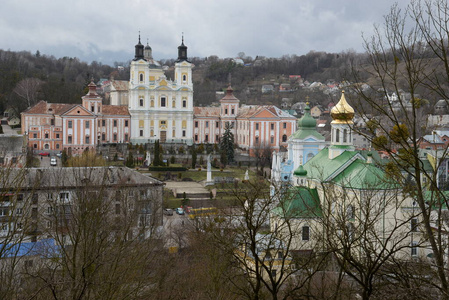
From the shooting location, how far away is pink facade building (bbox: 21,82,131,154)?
44.4m

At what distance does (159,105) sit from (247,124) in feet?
27.5

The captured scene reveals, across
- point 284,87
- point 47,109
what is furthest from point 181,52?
point 284,87

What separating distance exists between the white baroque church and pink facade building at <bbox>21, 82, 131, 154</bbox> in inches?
50.0

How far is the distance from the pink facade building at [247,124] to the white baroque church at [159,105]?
1.70 metres

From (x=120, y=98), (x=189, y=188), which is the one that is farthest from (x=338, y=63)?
(x=189, y=188)

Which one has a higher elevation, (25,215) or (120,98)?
(120,98)

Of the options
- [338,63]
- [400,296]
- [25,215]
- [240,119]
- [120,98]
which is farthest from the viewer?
[338,63]

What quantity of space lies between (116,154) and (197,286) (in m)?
31.2

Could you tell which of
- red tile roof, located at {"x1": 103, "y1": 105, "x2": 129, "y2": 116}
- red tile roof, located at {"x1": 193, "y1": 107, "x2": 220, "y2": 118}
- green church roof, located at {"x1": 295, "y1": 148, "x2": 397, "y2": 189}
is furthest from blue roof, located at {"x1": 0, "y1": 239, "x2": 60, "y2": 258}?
red tile roof, located at {"x1": 193, "y1": 107, "x2": 220, "y2": 118}

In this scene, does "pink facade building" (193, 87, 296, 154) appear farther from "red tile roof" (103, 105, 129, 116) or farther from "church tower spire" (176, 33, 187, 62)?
"red tile roof" (103, 105, 129, 116)

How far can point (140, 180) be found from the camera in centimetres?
2236

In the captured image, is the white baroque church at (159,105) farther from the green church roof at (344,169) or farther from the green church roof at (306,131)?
the green church roof at (344,169)

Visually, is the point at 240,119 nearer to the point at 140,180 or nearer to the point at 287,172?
the point at 287,172

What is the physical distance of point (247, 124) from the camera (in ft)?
162
